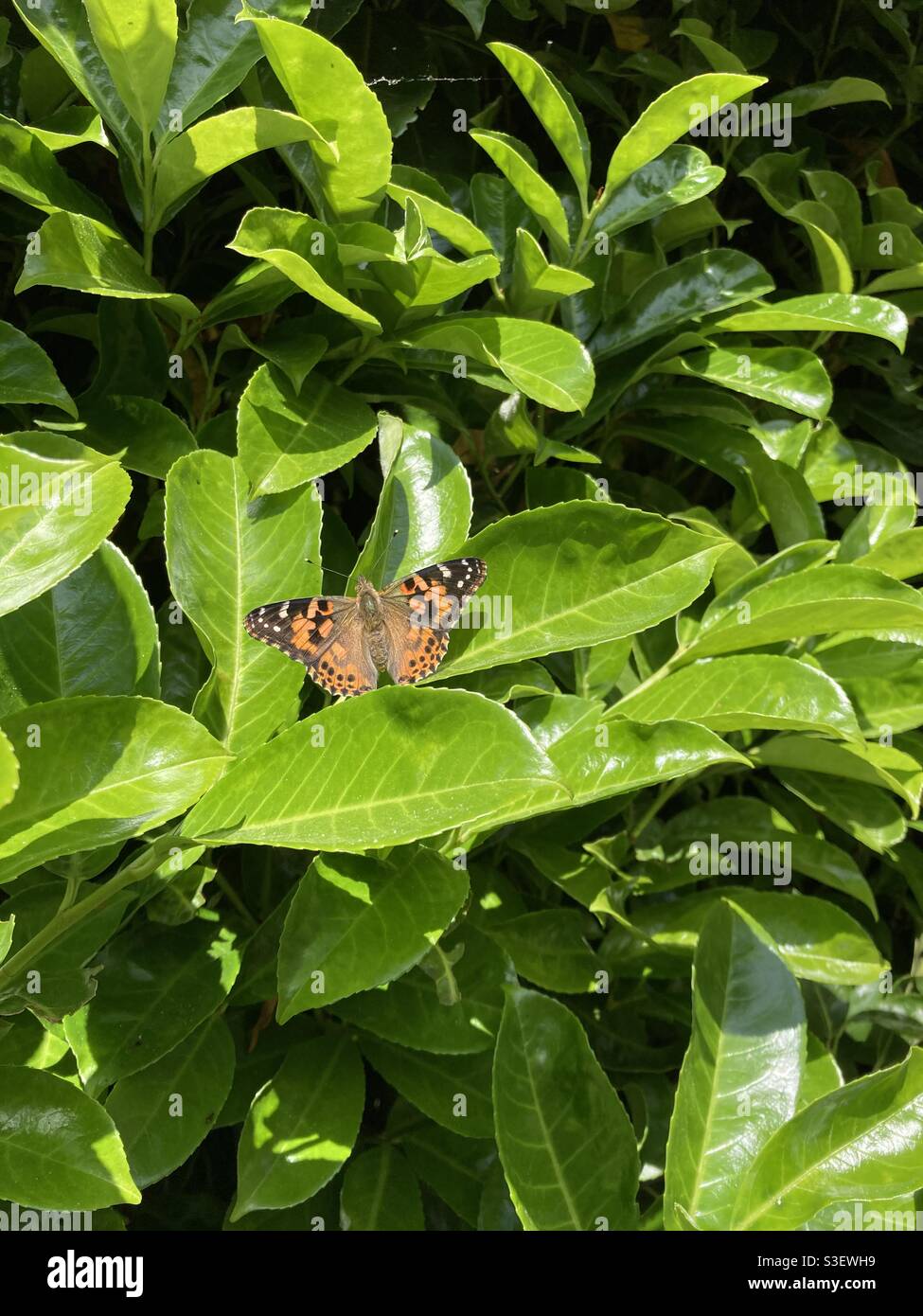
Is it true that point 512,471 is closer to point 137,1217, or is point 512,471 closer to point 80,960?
point 80,960

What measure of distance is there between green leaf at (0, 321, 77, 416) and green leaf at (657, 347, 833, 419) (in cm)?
81

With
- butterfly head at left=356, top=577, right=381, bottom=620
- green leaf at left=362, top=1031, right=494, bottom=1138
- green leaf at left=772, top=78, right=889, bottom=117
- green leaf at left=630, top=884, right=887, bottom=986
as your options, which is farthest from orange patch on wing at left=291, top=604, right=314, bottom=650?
green leaf at left=772, top=78, right=889, bottom=117

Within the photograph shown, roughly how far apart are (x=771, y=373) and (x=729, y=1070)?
0.92 m

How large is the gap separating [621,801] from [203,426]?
72 centimetres

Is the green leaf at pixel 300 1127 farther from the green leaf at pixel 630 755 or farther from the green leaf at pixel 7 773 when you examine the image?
the green leaf at pixel 7 773

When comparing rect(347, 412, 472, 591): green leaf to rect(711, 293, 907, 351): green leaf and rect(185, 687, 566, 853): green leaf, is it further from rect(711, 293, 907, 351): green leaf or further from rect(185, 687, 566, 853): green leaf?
rect(711, 293, 907, 351): green leaf

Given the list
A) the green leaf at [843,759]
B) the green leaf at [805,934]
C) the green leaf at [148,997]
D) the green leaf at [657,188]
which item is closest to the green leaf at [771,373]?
the green leaf at [657,188]

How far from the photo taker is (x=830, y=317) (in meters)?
1.60

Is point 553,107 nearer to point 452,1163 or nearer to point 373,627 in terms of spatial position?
point 373,627

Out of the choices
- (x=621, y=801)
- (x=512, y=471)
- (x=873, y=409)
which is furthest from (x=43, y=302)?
(x=873, y=409)

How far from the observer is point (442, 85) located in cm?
174

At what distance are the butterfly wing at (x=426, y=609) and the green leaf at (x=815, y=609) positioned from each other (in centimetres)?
35

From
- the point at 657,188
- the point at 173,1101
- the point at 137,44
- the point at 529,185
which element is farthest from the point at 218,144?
the point at 173,1101

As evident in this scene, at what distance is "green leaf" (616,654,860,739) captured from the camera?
1.22 m
